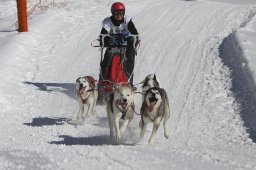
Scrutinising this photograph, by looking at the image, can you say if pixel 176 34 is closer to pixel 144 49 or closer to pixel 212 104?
pixel 144 49

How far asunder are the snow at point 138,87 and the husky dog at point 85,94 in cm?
21

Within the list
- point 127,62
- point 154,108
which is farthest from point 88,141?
point 127,62

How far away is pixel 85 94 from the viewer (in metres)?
8.48

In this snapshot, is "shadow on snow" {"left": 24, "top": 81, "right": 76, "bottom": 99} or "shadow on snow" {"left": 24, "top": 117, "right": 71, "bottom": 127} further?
"shadow on snow" {"left": 24, "top": 81, "right": 76, "bottom": 99}

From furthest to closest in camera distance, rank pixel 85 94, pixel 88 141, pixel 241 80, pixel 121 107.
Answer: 1. pixel 241 80
2. pixel 85 94
3. pixel 88 141
4. pixel 121 107

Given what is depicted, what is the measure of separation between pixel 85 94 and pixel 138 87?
7.44 ft

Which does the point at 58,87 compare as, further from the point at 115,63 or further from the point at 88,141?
the point at 88,141

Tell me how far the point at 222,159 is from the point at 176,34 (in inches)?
308

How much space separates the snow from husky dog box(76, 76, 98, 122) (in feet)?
0.67

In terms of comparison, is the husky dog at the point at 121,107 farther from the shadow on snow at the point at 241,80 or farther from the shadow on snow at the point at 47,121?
the shadow on snow at the point at 241,80

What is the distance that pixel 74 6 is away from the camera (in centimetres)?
1767

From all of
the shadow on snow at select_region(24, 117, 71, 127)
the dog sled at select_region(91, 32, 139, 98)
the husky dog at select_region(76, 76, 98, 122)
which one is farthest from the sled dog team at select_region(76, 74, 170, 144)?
the dog sled at select_region(91, 32, 139, 98)

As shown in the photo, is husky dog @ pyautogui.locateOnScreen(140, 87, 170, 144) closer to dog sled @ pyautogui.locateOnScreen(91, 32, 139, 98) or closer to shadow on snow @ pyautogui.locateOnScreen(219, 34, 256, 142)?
shadow on snow @ pyautogui.locateOnScreen(219, 34, 256, 142)

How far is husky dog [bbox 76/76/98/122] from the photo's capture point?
27.6 feet
